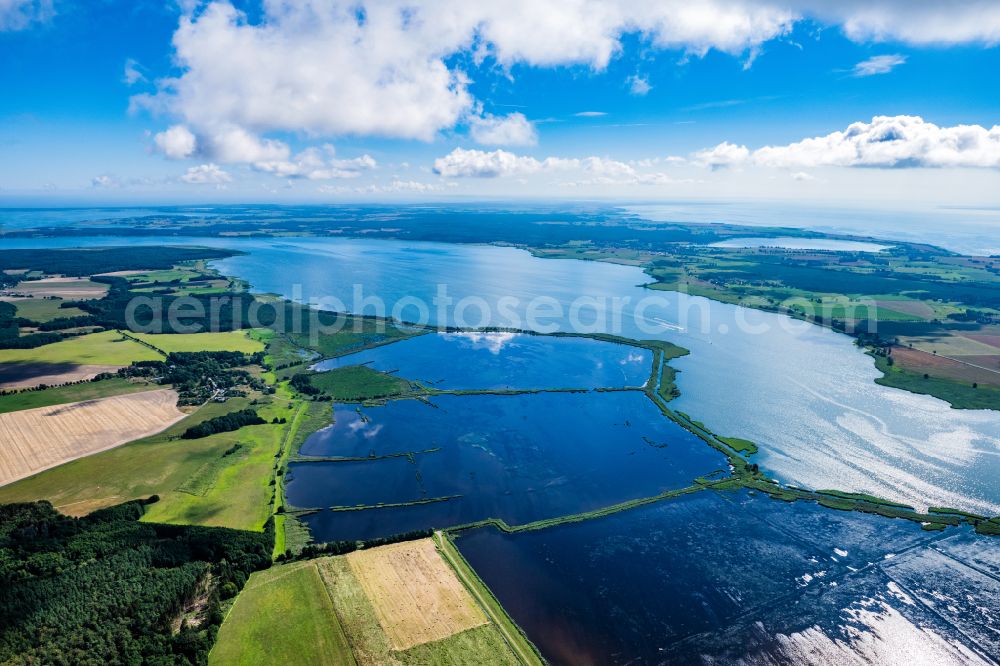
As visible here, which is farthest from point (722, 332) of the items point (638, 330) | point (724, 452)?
point (724, 452)

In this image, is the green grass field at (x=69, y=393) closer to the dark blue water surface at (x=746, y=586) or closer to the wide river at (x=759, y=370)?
the wide river at (x=759, y=370)

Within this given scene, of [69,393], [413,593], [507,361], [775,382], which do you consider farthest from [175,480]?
[775,382]

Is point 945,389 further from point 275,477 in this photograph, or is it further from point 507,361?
point 275,477

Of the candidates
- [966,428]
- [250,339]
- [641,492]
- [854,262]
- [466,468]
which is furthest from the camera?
→ [854,262]

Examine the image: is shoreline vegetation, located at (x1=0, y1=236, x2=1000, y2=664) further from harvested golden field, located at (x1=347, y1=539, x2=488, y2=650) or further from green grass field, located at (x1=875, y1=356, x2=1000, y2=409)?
green grass field, located at (x1=875, y1=356, x2=1000, y2=409)

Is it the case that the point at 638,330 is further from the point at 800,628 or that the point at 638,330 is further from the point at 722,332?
the point at 800,628
